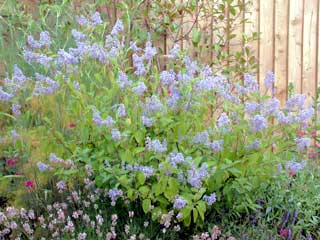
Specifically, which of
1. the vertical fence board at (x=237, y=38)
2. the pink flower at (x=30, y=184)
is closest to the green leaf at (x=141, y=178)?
the pink flower at (x=30, y=184)

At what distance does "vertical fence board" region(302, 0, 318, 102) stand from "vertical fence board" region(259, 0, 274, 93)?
1.15 feet

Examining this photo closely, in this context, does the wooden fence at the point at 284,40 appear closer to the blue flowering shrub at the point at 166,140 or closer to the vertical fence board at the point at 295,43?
the vertical fence board at the point at 295,43

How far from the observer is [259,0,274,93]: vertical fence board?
5.92 m

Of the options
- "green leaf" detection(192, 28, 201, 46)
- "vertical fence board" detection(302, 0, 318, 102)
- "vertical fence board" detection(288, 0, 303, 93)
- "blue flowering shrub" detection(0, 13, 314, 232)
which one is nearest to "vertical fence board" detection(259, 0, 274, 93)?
"vertical fence board" detection(288, 0, 303, 93)

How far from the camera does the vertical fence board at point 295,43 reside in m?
6.01

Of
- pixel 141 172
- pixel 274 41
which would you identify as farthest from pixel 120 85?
pixel 274 41

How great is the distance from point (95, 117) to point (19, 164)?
934 millimetres

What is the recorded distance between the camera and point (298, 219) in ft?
11.7

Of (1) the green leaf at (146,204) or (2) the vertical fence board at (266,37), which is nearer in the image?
(1) the green leaf at (146,204)

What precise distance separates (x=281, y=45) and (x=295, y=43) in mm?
147

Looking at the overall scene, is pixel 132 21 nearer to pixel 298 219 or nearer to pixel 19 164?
pixel 19 164

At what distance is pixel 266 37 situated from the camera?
19.5 ft

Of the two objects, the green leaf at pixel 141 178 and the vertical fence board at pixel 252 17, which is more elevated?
the vertical fence board at pixel 252 17

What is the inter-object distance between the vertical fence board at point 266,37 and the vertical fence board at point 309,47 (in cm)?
35
